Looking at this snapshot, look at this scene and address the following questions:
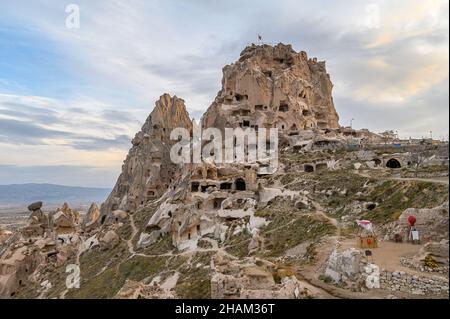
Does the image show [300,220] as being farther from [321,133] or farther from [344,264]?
[321,133]

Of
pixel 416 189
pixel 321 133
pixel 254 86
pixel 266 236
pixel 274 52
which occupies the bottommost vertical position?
pixel 266 236

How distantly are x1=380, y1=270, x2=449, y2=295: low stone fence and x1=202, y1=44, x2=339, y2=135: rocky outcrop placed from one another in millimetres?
57166

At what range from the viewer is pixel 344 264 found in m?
19.8

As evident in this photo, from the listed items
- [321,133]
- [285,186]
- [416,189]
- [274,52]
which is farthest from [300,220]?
[274,52]

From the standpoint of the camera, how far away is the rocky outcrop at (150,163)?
7850 cm

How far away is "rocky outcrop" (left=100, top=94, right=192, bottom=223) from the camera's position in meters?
78.5

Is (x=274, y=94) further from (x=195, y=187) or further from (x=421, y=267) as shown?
(x=421, y=267)

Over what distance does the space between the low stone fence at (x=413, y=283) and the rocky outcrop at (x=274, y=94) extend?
57.2m

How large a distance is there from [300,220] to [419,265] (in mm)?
17476

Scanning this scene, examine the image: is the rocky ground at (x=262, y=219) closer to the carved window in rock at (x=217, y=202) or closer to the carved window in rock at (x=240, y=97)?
the carved window in rock at (x=217, y=202)

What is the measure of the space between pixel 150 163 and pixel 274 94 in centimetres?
2822

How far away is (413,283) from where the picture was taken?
17.3m

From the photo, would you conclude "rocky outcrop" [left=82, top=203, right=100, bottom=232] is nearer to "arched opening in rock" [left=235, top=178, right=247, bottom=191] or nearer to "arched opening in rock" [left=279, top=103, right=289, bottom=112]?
"arched opening in rock" [left=235, top=178, right=247, bottom=191]

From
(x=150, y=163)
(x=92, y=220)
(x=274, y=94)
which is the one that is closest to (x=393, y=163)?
(x=274, y=94)
